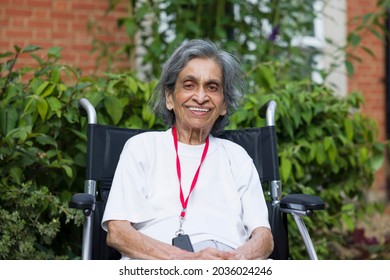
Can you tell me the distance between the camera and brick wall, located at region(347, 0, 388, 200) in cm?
725

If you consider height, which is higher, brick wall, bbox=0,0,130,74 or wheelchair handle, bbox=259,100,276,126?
brick wall, bbox=0,0,130,74

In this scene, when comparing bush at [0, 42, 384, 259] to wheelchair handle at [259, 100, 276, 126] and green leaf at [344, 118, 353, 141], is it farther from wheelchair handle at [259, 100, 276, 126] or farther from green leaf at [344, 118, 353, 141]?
wheelchair handle at [259, 100, 276, 126]

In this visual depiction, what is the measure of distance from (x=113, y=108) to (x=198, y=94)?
0.88 meters

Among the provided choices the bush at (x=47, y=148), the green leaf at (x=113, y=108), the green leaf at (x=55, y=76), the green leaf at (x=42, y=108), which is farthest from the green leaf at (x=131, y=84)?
the green leaf at (x=42, y=108)

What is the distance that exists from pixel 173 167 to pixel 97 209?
0.40 metres

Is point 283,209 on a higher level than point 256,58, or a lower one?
lower

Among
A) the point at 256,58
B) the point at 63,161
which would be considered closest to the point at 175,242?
the point at 63,161

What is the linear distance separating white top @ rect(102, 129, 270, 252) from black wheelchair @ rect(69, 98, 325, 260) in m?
0.13

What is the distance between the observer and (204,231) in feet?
9.21

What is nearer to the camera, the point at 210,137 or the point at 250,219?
the point at 250,219

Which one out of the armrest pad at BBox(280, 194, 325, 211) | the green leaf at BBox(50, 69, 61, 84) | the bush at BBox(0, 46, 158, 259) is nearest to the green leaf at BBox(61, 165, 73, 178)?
the bush at BBox(0, 46, 158, 259)
